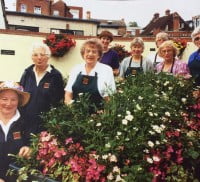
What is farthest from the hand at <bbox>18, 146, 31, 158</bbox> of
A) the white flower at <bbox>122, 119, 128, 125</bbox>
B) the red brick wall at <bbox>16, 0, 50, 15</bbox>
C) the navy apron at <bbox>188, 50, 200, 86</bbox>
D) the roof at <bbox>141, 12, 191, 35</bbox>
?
the red brick wall at <bbox>16, 0, 50, 15</bbox>

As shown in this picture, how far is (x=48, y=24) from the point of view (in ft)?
83.4

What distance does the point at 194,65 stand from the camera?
412 cm

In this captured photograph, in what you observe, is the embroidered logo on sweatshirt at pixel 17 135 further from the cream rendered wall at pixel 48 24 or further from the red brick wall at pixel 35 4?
the red brick wall at pixel 35 4

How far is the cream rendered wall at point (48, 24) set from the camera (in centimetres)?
2467

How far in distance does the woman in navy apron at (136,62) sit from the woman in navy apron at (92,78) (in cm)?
98

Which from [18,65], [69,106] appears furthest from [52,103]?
[18,65]

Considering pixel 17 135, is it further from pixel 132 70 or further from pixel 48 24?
pixel 48 24

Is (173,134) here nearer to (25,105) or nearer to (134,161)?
(134,161)

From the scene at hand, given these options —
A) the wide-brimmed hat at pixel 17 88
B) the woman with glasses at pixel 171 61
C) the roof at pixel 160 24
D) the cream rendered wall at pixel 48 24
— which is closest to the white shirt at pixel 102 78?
the wide-brimmed hat at pixel 17 88

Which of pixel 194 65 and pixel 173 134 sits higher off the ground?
pixel 194 65

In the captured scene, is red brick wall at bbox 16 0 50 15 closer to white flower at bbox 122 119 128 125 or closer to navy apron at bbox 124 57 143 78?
navy apron at bbox 124 57 143 78

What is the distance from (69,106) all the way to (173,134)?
755mm

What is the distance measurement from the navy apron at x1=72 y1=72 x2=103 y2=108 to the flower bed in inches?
12.0

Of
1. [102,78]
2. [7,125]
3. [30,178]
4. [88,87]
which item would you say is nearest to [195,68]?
[102,78]
